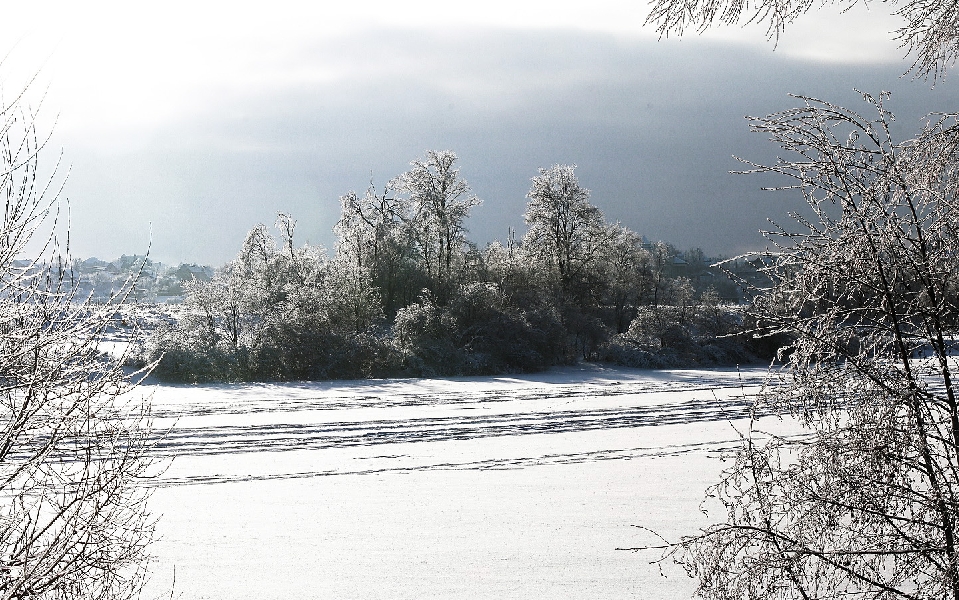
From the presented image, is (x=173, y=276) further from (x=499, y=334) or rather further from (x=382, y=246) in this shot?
(x=499, y=334)

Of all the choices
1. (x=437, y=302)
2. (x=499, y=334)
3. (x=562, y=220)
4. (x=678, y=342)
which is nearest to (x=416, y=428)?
(x=499, y=334)

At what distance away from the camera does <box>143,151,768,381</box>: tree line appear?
22.8 metres

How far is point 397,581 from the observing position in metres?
7.10

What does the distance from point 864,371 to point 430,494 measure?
22.6 feet

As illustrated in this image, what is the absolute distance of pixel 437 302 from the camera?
27.0 metres

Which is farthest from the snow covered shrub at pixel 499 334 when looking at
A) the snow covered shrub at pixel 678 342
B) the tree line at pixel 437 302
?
the snow covered shrub at pixel 678 342

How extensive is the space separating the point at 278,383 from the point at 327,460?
10186mm

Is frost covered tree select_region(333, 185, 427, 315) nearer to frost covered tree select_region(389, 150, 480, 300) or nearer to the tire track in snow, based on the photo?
frost covered tree select_region(389, 150, 480, 300)

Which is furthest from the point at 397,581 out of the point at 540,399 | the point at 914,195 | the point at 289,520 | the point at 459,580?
the point at 540,399

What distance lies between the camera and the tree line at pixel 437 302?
22.8m

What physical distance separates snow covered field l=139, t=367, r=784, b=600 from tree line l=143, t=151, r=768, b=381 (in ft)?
14.8

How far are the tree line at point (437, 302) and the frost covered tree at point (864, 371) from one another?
1807cm

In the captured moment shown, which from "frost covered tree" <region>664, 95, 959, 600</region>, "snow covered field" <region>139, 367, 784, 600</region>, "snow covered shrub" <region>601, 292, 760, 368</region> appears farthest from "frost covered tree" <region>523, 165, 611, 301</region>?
"frost covered tree" <region>664, 95, 959, 600</region>

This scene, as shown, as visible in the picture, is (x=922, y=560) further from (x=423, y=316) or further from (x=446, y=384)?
(x=423, y=316)
